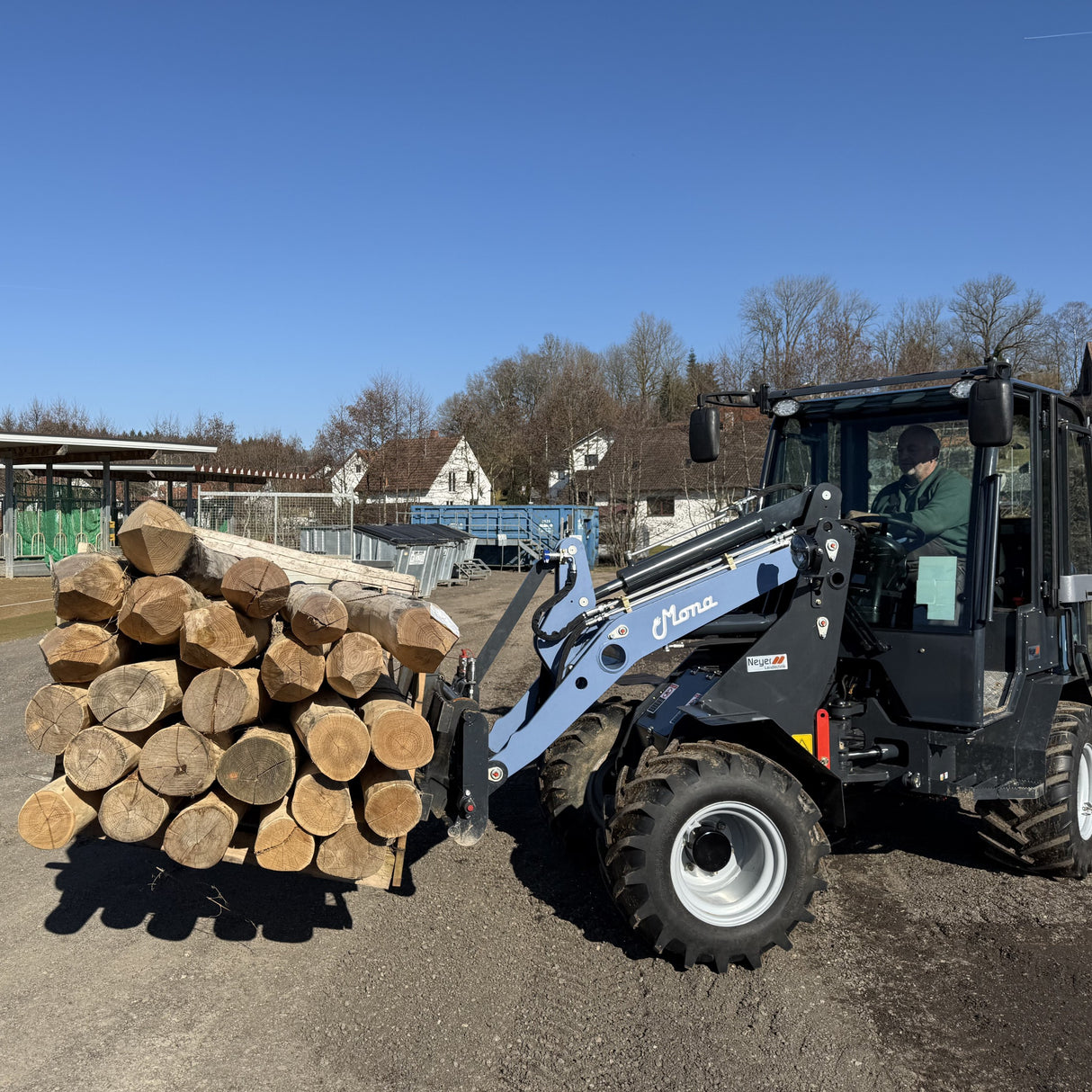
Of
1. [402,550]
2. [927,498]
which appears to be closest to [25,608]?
[402,550]

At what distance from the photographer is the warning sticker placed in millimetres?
4664

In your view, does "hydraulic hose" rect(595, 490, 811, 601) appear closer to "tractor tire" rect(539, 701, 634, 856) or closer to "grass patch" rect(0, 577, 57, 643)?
"tractor tire" rect(539, 701, 634, 856)

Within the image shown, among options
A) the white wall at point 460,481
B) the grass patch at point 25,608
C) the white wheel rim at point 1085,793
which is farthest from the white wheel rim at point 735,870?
the white wall at point 460,481

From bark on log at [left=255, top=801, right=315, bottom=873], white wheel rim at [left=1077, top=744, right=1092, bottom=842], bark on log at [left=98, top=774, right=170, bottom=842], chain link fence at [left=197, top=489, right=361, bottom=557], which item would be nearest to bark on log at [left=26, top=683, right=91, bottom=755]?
bark on log at [left=98, top=774, right=170, bottom=842]

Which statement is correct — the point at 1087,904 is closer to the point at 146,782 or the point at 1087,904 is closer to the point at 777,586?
the point at 777,586

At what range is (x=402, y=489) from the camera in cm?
4438

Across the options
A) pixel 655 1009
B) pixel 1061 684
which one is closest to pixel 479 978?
pixel 655 1009

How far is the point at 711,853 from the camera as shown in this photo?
175 inches

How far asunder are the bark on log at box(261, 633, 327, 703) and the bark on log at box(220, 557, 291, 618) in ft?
0.56

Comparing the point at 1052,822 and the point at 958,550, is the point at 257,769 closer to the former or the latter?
the point at 958,550

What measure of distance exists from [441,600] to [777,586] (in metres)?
16.8

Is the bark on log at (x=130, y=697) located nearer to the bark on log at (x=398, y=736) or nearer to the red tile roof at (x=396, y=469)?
the bark on log at (x=398, y=736)

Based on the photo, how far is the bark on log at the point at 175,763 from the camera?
3877 millimetres

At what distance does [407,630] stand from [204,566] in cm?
94
